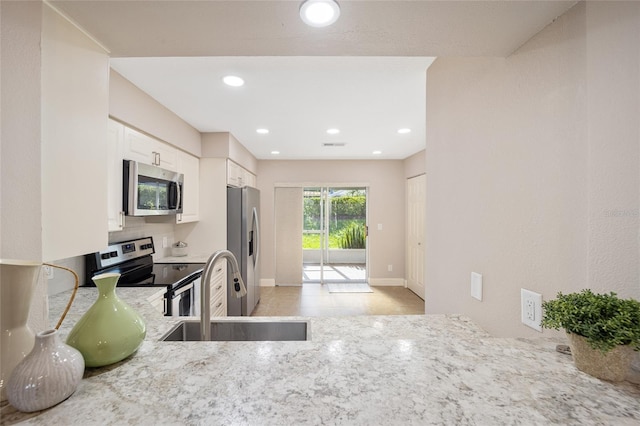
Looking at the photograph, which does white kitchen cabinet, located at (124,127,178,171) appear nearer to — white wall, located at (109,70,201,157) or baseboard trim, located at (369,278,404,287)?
white wall, located at (109,70,201,157)

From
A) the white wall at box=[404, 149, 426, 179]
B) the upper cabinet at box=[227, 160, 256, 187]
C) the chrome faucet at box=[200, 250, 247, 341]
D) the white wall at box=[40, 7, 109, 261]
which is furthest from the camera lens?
the white wall at box=[404, 149, 426, 179]

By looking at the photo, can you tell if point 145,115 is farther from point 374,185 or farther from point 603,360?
point 374,185

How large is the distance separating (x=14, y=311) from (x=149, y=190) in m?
1.80

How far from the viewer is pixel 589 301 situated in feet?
2.25

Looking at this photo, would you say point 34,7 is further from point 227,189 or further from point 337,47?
point 227,189

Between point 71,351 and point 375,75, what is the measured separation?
212cm

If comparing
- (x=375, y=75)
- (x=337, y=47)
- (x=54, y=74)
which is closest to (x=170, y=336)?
(x=54, y=74)

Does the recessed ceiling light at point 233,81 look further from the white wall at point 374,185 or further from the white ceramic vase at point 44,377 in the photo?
the white wall at point 374,185

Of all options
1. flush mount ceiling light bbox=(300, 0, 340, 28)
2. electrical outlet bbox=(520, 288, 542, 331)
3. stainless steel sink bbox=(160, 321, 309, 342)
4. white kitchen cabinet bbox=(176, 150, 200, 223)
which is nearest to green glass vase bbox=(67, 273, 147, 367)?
stainless steel sink bbox=(160, 321, 309, 342)

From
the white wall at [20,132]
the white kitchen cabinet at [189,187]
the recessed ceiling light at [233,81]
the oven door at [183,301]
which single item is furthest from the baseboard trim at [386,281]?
the white wall at [20,132]

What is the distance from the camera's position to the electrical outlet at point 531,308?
96 cm

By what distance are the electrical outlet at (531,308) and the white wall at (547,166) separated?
0.03m

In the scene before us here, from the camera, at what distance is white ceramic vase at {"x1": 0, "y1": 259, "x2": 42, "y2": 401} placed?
616mm

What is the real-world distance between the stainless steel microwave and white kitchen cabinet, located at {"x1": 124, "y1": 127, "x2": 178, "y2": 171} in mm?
120
